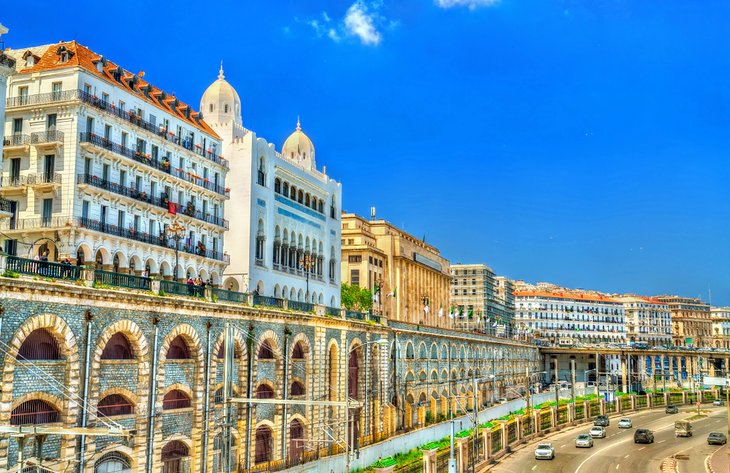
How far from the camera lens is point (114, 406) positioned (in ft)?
156

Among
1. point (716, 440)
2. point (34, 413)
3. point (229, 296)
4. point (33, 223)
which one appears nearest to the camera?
point (34, 413)

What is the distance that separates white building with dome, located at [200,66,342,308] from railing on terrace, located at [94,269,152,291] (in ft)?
98.0

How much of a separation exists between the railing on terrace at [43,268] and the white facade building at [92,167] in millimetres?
12852

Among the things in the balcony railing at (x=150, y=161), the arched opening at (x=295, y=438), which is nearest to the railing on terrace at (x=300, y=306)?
the arched opening at (x=295, y=438)

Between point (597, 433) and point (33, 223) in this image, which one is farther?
point (597, 433)

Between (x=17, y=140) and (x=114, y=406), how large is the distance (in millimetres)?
27300

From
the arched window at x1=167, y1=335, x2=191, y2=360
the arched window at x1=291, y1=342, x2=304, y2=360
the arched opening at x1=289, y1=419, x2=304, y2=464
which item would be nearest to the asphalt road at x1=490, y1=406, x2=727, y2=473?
the arched opening at x1=289, y1=419, x2=304, y2=464

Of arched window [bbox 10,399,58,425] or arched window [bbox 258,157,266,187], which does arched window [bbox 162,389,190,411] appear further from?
arched window [bbox 258,157,266,187]

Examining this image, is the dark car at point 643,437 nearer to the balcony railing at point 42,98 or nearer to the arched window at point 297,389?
the arched window at point 297,389

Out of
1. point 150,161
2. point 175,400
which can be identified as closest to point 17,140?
point 150,161

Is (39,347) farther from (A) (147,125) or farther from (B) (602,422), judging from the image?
(B) (602,422)

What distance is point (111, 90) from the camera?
67.4m

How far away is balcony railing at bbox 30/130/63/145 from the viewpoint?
207 ft

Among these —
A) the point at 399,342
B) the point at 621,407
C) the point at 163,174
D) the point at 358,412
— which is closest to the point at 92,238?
the point at 163,174
